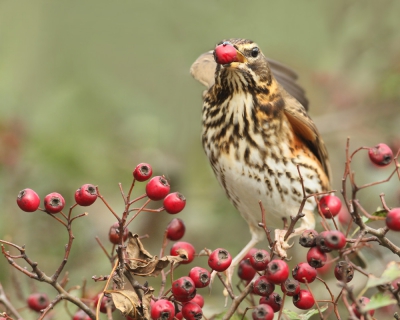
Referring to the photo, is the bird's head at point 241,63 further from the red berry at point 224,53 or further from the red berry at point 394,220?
the red berry at point 394,220

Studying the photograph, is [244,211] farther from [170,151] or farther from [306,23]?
[306,23]

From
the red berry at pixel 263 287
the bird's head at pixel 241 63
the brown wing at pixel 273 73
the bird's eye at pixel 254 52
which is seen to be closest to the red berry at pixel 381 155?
the red berry at pixel 263 287

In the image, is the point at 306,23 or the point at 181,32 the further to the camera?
the point at 306,23

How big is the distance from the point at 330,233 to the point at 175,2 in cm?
505

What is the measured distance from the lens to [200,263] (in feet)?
15.3

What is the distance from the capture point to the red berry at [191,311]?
2.60m

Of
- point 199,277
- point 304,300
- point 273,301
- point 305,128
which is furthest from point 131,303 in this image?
point 305,128

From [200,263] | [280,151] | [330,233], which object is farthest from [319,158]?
[330,233]

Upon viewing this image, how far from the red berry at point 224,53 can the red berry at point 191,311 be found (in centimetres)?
136

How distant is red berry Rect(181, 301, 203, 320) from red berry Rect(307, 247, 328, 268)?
463 mm

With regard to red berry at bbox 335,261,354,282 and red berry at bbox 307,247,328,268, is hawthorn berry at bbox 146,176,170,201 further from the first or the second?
red berry at bbox 335,261,354,282

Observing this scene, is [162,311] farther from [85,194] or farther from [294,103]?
[294,103]

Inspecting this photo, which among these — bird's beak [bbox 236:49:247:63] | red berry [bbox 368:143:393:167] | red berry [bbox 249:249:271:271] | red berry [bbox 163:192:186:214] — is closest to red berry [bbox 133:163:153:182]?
red berry [bbox 163:192:186:214]

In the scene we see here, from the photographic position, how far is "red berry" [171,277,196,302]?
259 cm
